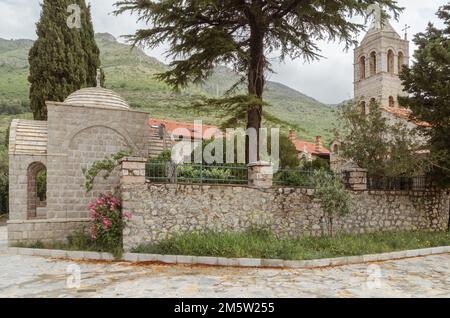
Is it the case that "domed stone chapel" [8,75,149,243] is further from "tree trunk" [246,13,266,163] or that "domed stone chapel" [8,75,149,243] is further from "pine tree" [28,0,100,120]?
"pine tree" [28,0,100,120]

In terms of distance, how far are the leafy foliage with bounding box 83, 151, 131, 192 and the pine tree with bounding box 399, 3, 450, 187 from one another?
1026cm

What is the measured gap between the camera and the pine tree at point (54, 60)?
Answer: 70.1ft

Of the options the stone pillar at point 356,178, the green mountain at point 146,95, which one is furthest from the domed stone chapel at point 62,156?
the green mountain at point 146,95

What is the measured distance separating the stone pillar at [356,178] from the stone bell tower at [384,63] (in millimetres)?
23236

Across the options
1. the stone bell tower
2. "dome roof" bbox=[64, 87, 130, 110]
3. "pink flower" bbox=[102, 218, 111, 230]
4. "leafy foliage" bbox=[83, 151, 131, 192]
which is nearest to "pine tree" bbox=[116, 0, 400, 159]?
"dome roof" bbox=[64, 87, 130, 110]

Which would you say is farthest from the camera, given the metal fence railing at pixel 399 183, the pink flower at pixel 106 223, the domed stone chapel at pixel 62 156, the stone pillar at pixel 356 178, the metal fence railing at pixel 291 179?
the metal fence railing at pixel 399 183

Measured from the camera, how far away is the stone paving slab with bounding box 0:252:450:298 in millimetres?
6832

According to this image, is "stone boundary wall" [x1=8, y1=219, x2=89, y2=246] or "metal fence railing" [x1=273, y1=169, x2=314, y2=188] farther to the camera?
"metal fence railing" [x1=273, y1=169, x2=314, y2=188]

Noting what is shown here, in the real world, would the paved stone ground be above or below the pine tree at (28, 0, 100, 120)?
below

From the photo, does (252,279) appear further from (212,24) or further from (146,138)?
(212,24)

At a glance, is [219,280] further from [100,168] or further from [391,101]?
[391,101]

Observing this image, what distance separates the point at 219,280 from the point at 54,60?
60.0ft

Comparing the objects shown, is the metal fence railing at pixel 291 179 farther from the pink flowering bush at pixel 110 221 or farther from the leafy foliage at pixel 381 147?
the pink flowering bush at pixel 110 221
